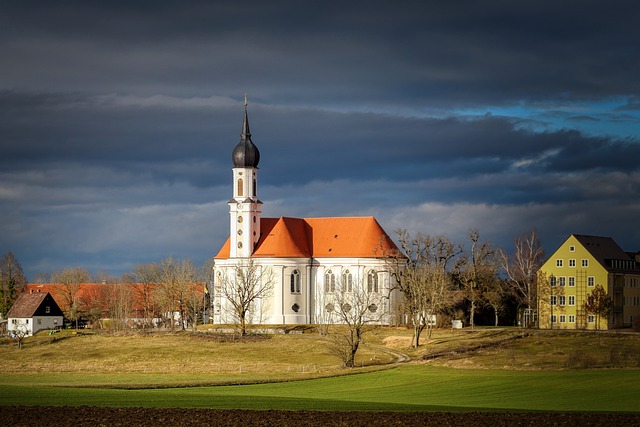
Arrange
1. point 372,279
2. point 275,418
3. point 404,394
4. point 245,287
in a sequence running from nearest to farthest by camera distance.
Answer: point 275,418, point 404,394, point 245,287, point 372,279

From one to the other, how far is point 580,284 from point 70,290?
231ft

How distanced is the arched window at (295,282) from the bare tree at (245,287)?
235cm

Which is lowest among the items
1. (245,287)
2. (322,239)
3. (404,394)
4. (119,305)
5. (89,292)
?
(404,394)

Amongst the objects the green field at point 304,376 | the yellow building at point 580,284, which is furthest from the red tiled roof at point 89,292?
the yellow building at point 580,284

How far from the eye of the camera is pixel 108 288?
142125mm

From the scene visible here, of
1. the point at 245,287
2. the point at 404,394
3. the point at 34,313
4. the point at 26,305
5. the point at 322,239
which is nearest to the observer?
the point at 404,394

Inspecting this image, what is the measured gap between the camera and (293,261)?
11075 cm

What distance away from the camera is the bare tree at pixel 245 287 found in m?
103

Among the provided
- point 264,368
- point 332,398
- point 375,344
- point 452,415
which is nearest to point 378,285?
point 375,344

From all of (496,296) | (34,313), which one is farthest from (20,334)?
(496,296)

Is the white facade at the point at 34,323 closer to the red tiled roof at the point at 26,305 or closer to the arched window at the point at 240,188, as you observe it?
the red tiled roof at the point at 26,305

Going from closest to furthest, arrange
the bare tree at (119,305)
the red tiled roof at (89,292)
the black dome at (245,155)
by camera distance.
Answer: the bare tree at (119,305) < the black dome at (245,155) < the red tiled roof at (89,292)

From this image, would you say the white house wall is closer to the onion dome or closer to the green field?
the onion dome

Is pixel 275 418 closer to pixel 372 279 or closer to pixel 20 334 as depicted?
pixel 20 334
